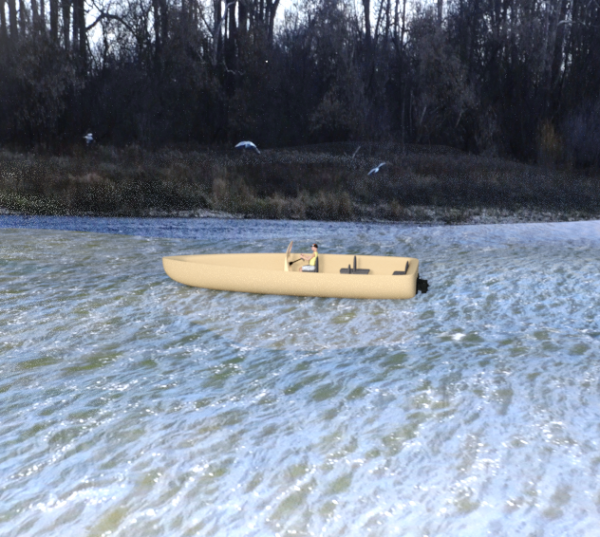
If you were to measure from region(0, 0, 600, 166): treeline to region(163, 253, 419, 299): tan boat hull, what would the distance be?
1744 centimetres

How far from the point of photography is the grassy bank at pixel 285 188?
18.4 metres

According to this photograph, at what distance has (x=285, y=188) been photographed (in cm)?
1997

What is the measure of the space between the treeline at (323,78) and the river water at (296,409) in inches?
716

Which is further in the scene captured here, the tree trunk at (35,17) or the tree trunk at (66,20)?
the tree trunk at (66,20)

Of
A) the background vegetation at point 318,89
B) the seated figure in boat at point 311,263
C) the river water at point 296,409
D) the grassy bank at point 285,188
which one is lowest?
the river water at point 296,409

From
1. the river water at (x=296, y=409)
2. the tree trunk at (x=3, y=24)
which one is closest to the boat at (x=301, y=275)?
the river water at (x=296, y=409)

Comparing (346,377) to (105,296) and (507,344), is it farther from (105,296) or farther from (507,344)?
(105,296)

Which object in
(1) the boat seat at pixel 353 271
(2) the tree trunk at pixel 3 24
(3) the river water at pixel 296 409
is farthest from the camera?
(2) the tree trunk at pixel 3 24

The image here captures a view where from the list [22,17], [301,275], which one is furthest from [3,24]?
[301,275]

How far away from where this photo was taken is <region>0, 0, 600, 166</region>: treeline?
27.8 metres

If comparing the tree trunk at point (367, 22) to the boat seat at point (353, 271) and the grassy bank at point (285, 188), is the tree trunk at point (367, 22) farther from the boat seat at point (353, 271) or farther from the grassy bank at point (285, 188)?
the boat seat at point (353, 271)

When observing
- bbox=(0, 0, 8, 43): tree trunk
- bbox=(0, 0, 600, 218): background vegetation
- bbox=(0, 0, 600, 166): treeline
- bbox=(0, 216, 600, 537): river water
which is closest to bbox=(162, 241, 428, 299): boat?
bbox=(0, 216, 600, 537): river water

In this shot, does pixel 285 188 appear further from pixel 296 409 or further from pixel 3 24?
pixel 3 24

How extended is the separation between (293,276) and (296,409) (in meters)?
3.74
